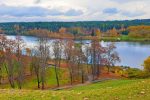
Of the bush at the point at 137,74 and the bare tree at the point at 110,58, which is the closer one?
the bush at the point at 137,74

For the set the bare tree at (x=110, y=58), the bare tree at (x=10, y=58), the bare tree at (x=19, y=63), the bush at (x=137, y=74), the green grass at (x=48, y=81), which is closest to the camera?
the bare tree at (x=19, y=63)

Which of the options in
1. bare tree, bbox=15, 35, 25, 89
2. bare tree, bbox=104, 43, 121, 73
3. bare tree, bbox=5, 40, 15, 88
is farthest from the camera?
bare tree, bbox=104, 43, 121, 73

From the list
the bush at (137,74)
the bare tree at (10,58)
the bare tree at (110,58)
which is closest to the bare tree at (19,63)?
the bare tree at (10,58)

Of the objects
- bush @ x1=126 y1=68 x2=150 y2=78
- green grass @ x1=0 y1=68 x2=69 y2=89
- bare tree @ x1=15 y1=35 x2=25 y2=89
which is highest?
bare tree @ x1=15 y1=35 x2=25 y2=89

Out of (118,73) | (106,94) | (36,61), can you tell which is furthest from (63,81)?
(106,94)

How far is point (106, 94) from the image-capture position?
15695 millimetres

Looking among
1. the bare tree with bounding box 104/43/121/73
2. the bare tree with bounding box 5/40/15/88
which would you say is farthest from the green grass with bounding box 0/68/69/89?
the bare tree with bounding box 104/43/121/73

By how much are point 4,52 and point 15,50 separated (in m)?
2.63

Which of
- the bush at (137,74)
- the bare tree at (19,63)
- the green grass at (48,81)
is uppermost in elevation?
the bare tree at (19,63)

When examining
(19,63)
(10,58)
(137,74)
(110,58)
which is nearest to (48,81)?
(19,63)

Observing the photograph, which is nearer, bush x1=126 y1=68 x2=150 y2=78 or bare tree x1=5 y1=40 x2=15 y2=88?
bare tree x1=5 y1=40 x2=15 y2=88

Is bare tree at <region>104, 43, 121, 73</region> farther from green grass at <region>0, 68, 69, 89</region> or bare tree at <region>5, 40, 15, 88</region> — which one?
bare tree at <region>5, 40, 15, 88</region>

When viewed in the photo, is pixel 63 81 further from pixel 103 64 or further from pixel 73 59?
pixel 103 64

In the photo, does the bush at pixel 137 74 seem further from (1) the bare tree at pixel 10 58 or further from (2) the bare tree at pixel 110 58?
(1) the bare tree at pixel 10 58
